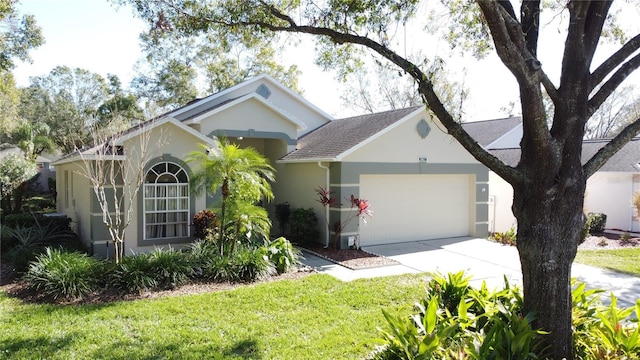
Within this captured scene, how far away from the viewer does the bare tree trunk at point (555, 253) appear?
4953mm

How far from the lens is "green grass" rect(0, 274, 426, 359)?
228 inches

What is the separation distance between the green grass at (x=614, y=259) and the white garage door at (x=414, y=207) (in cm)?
409

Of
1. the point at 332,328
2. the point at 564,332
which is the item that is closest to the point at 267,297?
the point at 332,328

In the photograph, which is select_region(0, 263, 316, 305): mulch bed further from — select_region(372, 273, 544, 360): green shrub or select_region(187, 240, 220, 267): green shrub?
select_region(372, 273, 544, 360): green shrub

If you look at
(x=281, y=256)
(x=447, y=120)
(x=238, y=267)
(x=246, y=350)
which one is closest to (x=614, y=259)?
(x=281, y=256)

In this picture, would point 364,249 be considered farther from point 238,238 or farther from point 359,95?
point 359,95

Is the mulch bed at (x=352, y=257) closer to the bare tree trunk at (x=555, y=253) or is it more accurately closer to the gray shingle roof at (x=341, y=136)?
the gray shingle roof at (x=341, y=136)

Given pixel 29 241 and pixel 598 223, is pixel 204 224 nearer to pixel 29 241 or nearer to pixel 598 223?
pixel 29 241

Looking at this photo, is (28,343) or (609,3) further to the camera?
(28,343)

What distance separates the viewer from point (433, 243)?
14648mm

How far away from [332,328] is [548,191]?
3679mm

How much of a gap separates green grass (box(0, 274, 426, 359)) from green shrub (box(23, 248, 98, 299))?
0.51 meters

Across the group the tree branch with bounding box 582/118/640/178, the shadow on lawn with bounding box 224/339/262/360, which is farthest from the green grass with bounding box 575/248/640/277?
the shadow on lawn with bounding box 224/339/262/360

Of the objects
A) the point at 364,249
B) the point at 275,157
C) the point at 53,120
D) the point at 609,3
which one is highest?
the point at 53,120
